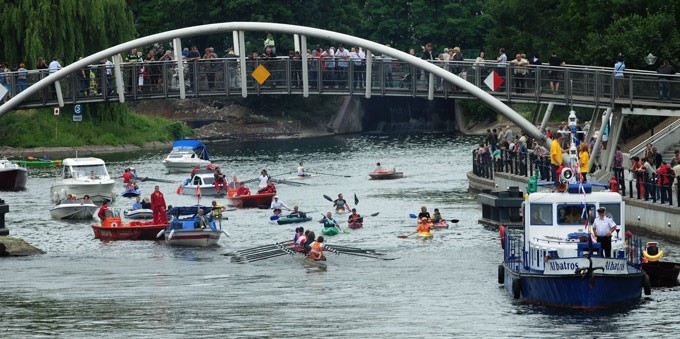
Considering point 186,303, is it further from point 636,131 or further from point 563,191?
point 636,131

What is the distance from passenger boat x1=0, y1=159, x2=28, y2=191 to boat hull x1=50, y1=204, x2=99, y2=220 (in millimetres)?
13808

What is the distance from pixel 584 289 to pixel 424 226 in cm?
2171

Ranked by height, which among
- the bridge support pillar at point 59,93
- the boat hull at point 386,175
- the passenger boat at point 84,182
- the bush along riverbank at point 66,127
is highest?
the bridge support pillar at point 59,93

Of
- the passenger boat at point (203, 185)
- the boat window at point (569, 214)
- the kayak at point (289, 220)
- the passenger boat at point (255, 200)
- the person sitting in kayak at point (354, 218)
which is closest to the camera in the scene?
the boat window at point (569, 214)

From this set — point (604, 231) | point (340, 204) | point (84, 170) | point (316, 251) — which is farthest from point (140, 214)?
Result: point (604, 231)

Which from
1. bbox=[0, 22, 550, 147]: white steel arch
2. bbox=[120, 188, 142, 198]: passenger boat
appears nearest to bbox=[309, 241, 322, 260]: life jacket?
bbox=[0, 22, 550, 147]: white steel arch

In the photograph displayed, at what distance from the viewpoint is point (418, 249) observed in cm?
6931

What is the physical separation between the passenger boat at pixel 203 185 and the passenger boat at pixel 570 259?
41169 mm

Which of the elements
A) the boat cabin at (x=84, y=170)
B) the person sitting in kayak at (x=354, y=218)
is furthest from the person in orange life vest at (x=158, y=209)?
the boat cabin at (x=84, y=170)

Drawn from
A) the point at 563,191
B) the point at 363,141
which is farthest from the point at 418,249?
the point at 363,141

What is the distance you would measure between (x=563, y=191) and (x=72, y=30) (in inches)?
2623

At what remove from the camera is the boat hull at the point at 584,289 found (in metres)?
Result: 51.9

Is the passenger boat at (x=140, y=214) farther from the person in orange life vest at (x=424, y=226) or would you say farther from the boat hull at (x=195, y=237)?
the person in orange life vest at (x=424, y=226)

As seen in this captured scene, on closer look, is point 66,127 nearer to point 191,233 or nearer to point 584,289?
point 191,233
